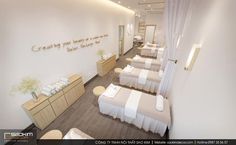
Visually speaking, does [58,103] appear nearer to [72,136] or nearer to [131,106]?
[72,136]

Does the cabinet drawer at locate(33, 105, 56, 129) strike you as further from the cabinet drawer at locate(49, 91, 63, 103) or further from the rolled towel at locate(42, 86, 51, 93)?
the rolled towel at locate(42, 86, 51, 93)

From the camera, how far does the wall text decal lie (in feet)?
8.41

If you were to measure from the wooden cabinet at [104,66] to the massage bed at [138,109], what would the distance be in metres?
2.14

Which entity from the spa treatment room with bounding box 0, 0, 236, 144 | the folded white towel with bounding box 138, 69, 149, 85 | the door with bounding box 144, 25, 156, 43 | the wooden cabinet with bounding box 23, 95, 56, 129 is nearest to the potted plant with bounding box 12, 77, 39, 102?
the spa treatment room with bounding box 0, 0, 236, 144

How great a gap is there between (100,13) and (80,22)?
4.42ft

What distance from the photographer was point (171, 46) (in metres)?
3.01

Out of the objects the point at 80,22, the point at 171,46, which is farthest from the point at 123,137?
the point at 80,22

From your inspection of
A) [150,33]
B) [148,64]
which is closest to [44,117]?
[148,64]

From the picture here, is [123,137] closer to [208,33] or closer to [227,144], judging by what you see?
[227,144]

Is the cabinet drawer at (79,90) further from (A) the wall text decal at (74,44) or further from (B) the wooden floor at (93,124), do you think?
(A) the wall text decal at (74,44)

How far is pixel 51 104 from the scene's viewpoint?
2699 millimetres

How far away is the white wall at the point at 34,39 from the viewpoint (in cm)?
200
